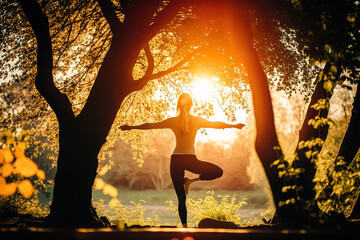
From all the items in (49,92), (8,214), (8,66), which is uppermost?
(8,66)

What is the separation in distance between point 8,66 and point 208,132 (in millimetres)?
6848

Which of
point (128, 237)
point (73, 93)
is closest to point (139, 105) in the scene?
point (73, 93)

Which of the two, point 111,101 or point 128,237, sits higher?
point 111,101

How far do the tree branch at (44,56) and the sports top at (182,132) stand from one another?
6.27 feet

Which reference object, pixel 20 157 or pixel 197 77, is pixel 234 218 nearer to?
pixel 197 77

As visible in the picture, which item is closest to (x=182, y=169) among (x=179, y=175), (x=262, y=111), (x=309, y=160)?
(x=179, y=175)

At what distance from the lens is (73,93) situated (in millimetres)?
10414

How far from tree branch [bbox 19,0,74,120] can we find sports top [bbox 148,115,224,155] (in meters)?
1.91

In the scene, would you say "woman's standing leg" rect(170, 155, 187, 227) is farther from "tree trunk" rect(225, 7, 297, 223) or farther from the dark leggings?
"tree trunk" rect(225, 7, 297, 223)

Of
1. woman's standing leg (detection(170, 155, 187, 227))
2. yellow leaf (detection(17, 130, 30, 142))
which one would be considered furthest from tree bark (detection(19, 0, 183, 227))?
yellow leaf (detection(17, 130, 30, 142))

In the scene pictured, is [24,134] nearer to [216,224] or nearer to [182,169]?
[182,169]

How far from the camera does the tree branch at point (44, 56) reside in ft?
19.7

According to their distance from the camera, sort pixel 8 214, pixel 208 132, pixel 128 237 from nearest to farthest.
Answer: pixel 128 237 < pixel 8 214 < pixel 208 132

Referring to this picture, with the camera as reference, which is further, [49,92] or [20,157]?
[49,92]
